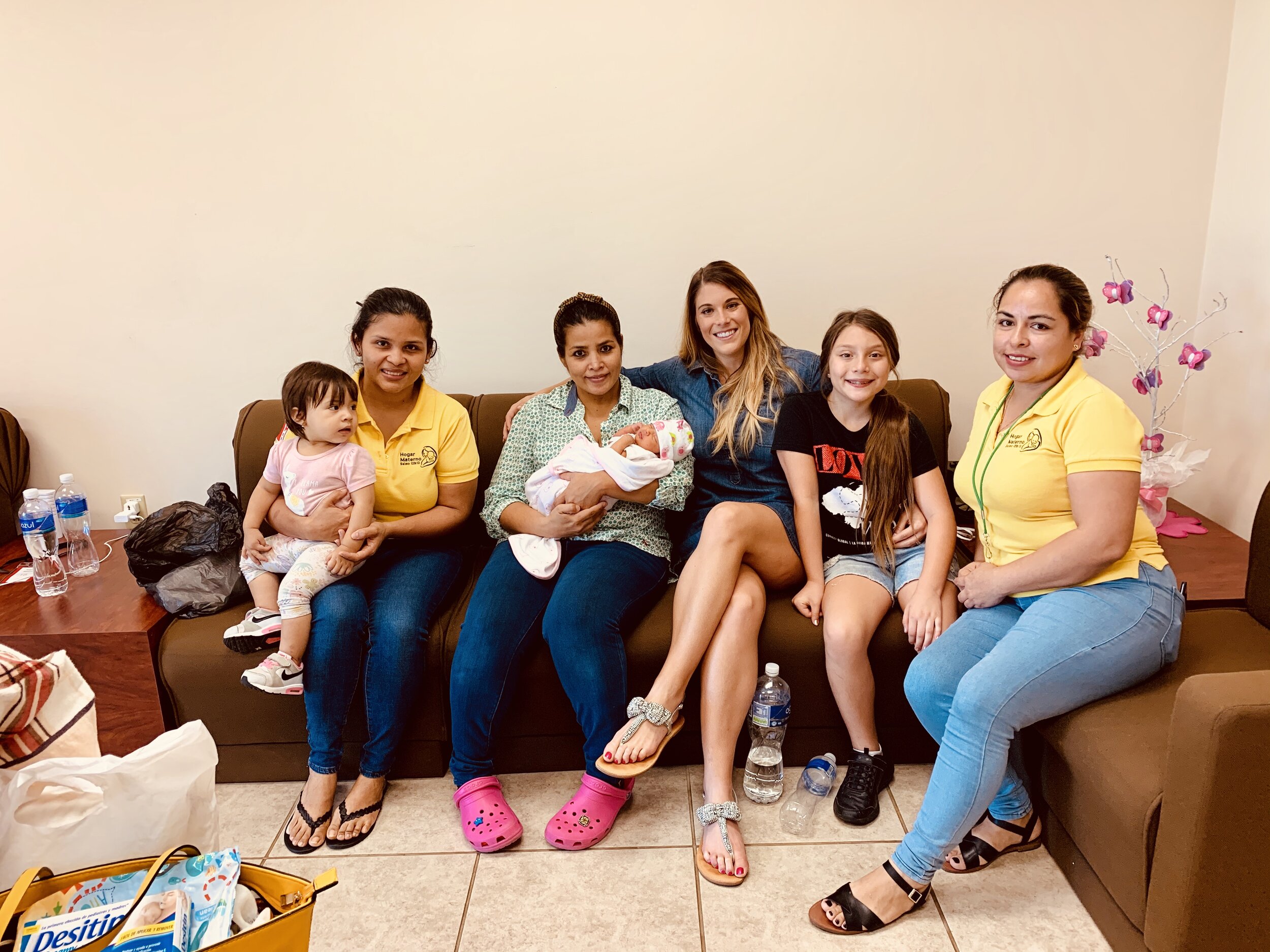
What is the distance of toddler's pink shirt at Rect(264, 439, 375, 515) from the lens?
2.10 m

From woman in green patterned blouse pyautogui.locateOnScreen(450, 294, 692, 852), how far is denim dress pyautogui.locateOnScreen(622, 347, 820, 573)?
0.33 feet

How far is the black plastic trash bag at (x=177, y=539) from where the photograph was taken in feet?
6.98

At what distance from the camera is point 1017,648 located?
1.62 metres

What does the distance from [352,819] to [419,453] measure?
91 centimetres

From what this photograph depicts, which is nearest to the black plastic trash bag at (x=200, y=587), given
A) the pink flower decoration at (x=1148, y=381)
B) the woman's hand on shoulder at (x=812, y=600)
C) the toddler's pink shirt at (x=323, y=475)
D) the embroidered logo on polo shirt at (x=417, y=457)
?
the toddler's pink shirt at (x=323, y=475)

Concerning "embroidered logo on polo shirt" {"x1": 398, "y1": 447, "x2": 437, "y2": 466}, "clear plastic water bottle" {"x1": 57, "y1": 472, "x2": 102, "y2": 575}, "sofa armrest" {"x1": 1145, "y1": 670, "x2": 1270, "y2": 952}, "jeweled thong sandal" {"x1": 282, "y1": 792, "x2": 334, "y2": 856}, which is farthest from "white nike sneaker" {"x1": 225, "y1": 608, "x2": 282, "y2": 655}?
"sofa armrest" {"x1": 1145, "y1": 670, "x2": 1270, "y2": 952}

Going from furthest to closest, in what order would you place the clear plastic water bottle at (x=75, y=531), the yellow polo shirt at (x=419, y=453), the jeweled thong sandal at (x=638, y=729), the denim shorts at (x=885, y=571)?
the clear plastic water bottle at (x=75, y=531)
the yellow polo shirt at (x=419, y=453)
the denim shorts at (x=885, y=571)
the jeweled thong sandal at (x=638, y=729)

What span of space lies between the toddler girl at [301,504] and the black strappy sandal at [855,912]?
1264 mm

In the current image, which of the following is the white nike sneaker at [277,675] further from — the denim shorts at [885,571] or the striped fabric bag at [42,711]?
the denim shorts at [885,571]

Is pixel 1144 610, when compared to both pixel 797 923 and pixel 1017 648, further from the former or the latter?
pixel 797 923

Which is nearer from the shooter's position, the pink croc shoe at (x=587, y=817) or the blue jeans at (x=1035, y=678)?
the blue jeans at (x=1035, y=678)

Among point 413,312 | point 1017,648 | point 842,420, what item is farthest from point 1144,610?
point 413,312

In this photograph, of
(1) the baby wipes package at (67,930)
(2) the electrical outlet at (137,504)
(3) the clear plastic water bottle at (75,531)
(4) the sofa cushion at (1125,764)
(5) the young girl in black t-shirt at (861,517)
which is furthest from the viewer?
(2) the electrical outlet at (137,504)

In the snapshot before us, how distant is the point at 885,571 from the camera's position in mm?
2113
